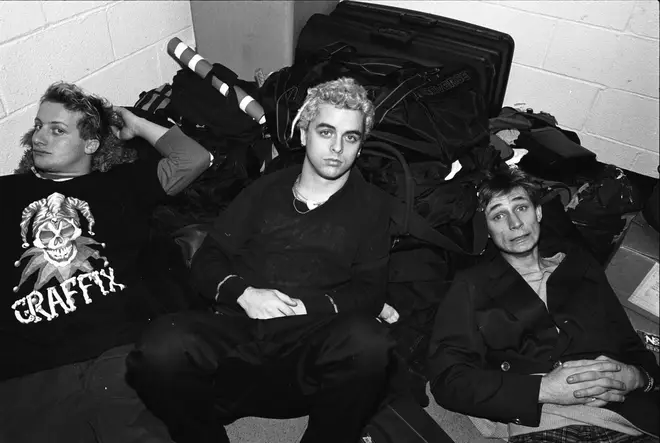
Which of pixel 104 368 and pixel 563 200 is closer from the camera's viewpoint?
pixel 104 368

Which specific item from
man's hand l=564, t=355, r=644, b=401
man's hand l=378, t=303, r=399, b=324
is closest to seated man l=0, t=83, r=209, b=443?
man's hand l=378, t=303, r=399, b=324

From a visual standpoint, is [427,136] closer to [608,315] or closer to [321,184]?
[321,184]

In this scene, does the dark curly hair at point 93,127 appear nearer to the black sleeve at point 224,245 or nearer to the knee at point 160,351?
the black sleeve at point 224,245

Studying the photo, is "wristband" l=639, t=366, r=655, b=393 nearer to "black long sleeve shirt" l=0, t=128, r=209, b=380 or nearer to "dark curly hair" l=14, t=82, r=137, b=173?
"black long sleeve shirt" l=0, t=128, r=209, b=380

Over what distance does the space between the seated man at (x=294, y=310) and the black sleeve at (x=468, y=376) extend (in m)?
0.23

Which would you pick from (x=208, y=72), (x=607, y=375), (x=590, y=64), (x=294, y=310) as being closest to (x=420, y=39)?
(x=590, y=64)

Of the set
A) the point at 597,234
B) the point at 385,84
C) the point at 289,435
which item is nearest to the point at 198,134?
the point at 385,84

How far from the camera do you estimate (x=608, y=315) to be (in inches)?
66.7

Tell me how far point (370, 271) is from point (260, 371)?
1.51 ft

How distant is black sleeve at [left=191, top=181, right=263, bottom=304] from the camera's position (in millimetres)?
1674

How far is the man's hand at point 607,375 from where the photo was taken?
4.94ft

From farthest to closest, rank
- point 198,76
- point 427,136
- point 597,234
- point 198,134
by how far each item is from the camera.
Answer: point 198,76 < point 198,134 < point 597,234 < point 427,136

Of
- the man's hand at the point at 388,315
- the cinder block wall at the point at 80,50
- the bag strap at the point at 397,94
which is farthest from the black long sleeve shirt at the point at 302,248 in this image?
the cinder block wall at the point at 80,50

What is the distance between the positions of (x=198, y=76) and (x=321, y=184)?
1121 millimetres
